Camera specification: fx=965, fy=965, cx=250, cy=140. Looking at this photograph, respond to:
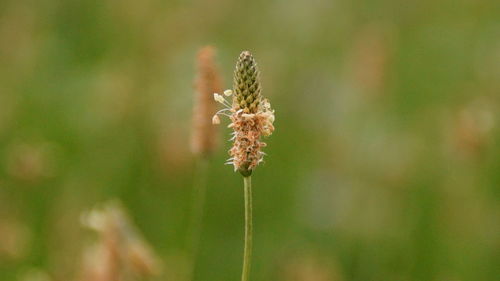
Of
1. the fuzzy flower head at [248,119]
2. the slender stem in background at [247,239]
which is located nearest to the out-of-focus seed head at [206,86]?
the fuzzy flower head at [248,119]

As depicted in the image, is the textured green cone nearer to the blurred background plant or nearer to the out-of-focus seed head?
the out-of-focus seed head

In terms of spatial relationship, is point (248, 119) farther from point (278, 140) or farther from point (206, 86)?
point (278, 140)

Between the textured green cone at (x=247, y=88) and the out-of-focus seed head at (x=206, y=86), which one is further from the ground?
the out-of-focus seed head at (x=206, y=86)

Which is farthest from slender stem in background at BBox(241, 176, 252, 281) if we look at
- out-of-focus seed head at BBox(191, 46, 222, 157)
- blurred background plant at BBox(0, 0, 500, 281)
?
blurred background plant at BBox(0, 0, 500, 281)

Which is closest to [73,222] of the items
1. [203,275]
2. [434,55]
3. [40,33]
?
[203,275]

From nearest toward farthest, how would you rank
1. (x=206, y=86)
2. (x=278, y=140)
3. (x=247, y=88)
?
1. (x=247, y=88)
2. (x=206, y=86)
3. (x=278, y=140)

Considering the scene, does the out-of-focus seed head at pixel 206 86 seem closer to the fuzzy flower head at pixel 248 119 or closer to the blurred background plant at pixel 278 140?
the fuzzy flower head at pixel 248 119

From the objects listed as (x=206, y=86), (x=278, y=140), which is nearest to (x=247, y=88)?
(x=206, y=86)
